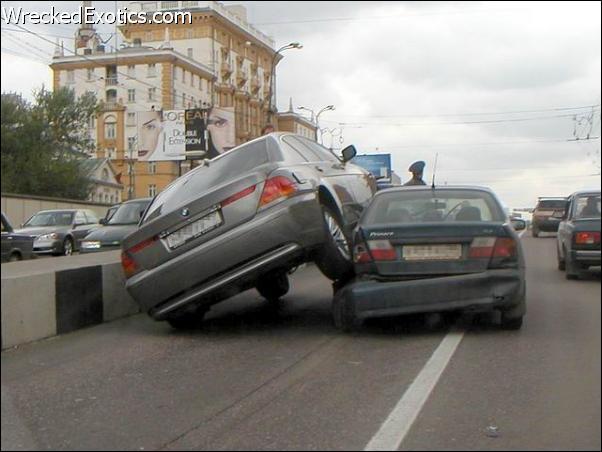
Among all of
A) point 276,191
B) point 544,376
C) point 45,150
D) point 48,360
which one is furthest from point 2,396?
point 45,150

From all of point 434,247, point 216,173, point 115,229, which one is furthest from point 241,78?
point 434,247

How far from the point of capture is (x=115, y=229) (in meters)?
17.9

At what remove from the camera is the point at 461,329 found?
779 centimetres

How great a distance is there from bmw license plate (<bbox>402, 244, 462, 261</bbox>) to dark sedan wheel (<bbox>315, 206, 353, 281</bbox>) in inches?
41.6

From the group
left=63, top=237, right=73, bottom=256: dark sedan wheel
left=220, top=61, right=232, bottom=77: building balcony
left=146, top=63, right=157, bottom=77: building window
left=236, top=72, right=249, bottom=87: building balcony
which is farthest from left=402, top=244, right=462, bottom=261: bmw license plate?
left=236, top=72, right=249, bottom=87: building balcony

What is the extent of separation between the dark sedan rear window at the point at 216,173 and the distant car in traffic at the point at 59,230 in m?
14.2

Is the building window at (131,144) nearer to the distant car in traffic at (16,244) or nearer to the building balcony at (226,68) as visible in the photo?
the building balcony at (226,68)

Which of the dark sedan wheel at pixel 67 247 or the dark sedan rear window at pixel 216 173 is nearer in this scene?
the dark sedan rear window at pixel 216 173

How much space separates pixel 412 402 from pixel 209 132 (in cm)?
3622

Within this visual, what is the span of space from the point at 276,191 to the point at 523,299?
240 cm

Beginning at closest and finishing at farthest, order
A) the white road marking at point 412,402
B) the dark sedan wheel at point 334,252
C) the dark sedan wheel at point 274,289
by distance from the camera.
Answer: the white road marking at point 412,402
the dark sedan wheel at point 334,252
the dark sedan wheel at point 274,289

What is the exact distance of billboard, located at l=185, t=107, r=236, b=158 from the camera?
4053cm

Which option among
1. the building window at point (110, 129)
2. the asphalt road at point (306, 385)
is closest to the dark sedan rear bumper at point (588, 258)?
the asphalt road at point (306, 385)

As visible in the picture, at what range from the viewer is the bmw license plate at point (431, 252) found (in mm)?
7203
